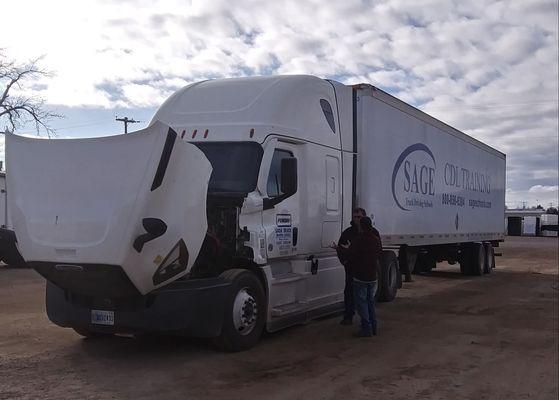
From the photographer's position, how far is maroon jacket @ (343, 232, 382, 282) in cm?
855

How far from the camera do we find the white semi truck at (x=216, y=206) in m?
6.26

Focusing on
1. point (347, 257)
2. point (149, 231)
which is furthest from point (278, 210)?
point (149, 231)

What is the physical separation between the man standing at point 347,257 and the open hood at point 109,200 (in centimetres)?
303

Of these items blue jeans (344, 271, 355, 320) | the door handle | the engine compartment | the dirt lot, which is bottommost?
the dirt lot

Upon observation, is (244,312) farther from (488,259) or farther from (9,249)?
(488,259)

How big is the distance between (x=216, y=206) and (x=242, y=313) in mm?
1348

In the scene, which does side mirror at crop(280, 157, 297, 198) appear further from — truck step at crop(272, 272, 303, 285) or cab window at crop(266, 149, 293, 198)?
truck step at crop(272, 272, 303, 285)

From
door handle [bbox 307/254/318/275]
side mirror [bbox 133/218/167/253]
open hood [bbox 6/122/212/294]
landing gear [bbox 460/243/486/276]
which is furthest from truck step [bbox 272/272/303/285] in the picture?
landing gear [bbox 460/243/486/276]

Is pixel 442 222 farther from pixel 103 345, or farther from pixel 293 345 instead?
pixel 103 345

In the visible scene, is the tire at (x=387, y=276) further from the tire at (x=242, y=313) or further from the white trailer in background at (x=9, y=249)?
the white trailer in background at (x=9, y=249)

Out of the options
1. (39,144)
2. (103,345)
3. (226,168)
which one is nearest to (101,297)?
(103,345)

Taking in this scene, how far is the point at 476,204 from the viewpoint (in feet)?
60.8

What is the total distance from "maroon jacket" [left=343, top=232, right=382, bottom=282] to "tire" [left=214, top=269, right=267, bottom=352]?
1.51m

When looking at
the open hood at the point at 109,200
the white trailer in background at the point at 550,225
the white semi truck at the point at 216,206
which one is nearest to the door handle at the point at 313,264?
the white semi truck at the point at 216,206
